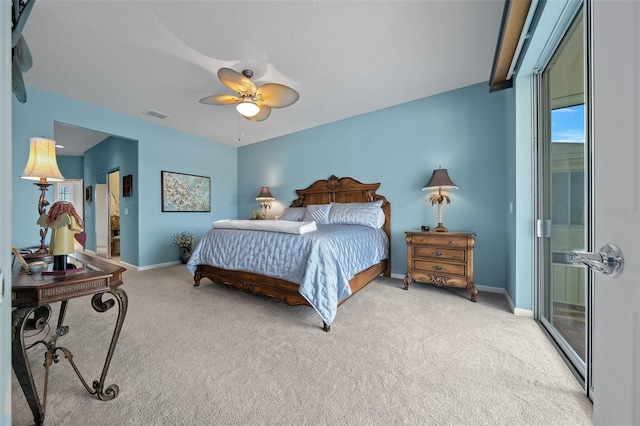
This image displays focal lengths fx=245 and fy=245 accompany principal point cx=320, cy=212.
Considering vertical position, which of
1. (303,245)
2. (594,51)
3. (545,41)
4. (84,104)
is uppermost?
(84,104)

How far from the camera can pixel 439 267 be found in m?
2.88

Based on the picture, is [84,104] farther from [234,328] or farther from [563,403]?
[563,403]

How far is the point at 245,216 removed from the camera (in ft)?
19.0

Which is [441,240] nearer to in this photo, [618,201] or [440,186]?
[440,186]

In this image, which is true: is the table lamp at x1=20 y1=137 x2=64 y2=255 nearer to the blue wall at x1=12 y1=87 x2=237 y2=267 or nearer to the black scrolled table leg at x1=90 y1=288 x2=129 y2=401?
the black scrolled table leg at x1=90 y1=288 x2=129 y2=401

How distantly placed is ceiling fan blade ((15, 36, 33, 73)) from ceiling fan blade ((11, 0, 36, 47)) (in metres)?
0.17

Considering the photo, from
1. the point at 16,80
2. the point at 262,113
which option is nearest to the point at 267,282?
the point at 262,113

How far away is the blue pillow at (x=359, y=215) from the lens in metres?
3.50

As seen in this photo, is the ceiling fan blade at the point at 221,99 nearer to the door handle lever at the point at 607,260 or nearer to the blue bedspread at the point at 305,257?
the blue bedspread at the point at 305,257

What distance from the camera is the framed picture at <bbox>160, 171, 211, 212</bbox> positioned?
4594 millimetres

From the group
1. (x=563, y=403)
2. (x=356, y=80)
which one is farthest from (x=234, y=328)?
(x=356, y=80)

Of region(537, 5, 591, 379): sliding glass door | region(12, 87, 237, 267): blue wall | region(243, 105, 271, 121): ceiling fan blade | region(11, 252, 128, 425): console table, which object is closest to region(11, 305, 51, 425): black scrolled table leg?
region(11, 252, 128, 425): console table

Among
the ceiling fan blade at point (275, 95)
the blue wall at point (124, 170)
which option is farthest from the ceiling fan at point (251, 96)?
the blue wall at point (124, 170)

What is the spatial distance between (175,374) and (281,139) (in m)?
4.41
